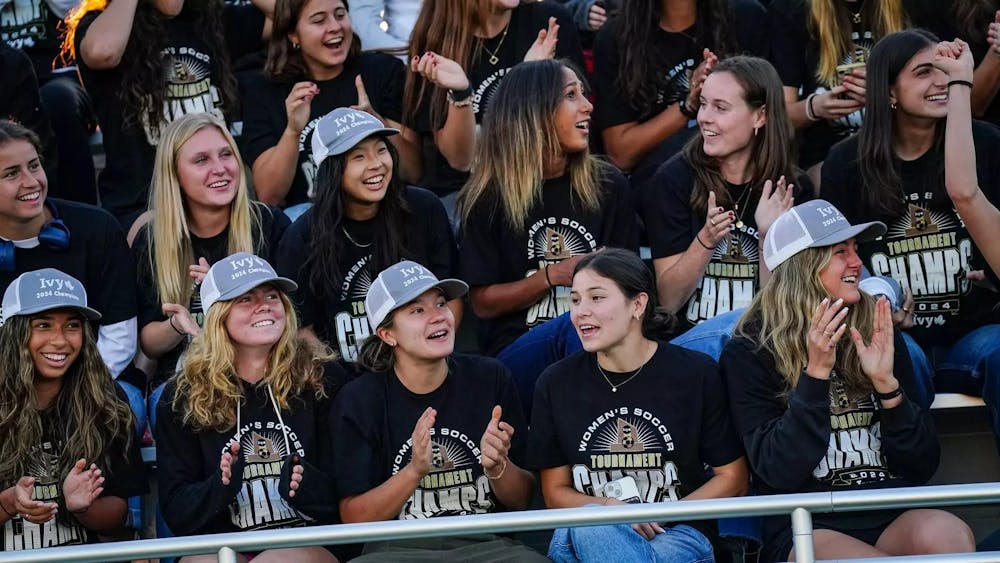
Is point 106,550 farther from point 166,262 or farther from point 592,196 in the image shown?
point 592,196

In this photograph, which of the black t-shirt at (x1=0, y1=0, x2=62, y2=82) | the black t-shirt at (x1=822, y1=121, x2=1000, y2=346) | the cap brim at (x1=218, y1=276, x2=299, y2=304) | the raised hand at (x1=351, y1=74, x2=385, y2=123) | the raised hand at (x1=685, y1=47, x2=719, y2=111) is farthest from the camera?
the black t-shirt at (x1=0, y1=0, x2=62, y2=82)

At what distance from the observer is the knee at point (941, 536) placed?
14.0 ft

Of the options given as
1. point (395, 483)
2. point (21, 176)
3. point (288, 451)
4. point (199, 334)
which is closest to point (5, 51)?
point (21, 176)

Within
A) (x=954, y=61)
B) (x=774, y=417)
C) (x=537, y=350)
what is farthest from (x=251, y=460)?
(x=954, y=61)

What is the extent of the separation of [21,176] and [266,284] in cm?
105

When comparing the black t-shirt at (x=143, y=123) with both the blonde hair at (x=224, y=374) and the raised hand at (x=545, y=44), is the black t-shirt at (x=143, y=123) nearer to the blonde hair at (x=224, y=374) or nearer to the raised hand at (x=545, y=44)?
the raised hand at (x=545, y=44)

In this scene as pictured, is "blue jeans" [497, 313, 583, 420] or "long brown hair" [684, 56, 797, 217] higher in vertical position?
"long brown hair" [684, 56, 797, 217]

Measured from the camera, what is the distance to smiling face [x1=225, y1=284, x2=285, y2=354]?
4.89 m

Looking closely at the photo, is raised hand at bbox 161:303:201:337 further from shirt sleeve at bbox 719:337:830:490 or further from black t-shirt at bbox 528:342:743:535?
shirt sleeve at bbox 719:337:830:490

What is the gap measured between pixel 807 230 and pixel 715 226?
0.46m

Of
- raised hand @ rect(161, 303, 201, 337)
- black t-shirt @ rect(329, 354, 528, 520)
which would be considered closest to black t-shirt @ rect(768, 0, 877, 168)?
black t-shirt @ rect(329, 354, 528, 520)

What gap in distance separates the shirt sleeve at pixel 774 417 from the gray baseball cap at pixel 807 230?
32 centimetres

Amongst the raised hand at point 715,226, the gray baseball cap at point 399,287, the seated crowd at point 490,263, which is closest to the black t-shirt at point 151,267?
the seated crowd at point 490,263

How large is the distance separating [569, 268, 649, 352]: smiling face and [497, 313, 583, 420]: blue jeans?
0.37 meters
